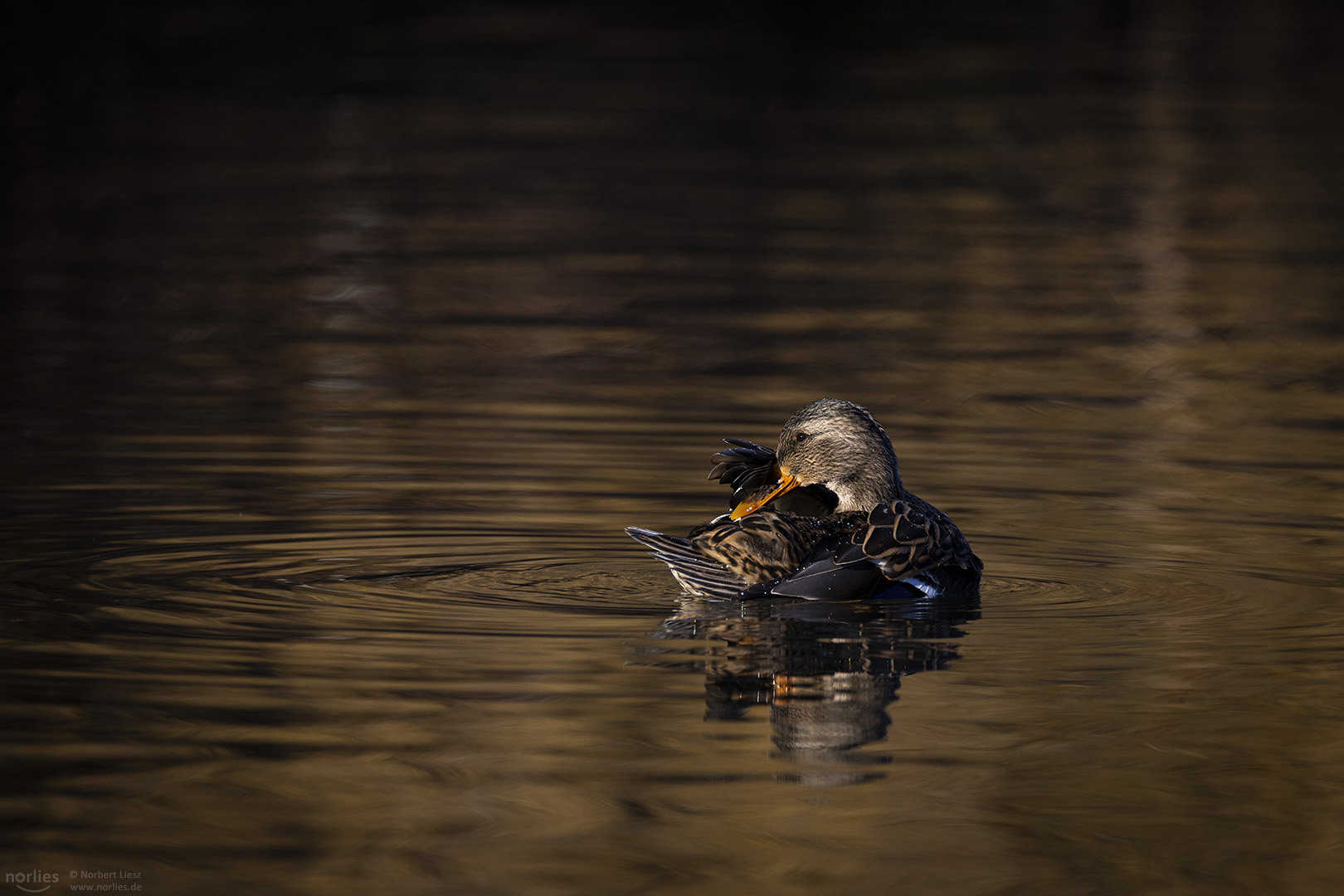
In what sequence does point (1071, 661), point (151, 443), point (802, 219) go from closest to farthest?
point (1071, 661) → point (151, 443) → point (802, 219)

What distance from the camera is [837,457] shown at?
30.6 feet

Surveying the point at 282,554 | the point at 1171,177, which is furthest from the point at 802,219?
the point at 282,554

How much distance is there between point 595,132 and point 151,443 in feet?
64.1

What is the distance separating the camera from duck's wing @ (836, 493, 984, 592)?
28.0 feet

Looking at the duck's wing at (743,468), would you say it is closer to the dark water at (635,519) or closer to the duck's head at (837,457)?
the duck's head at (837,457)

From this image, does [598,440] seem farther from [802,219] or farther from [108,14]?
[108,14]

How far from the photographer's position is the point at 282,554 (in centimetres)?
922

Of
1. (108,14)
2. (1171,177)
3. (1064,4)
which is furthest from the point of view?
(1064,4)

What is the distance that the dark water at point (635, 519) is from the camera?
243 inches

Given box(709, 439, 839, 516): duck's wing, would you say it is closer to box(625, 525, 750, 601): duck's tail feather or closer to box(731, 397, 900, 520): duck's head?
box(731, 397, 900, 520): duck's head

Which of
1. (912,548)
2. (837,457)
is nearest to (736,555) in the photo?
(912,548)

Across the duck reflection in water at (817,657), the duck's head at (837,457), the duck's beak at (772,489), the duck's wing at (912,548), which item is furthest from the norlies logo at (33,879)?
the duck's beak at (772,489)

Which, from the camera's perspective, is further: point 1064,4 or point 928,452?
point 1064,4

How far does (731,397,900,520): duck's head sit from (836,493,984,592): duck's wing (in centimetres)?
53
